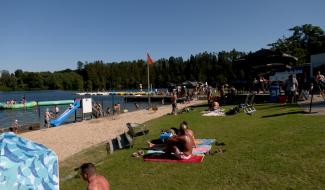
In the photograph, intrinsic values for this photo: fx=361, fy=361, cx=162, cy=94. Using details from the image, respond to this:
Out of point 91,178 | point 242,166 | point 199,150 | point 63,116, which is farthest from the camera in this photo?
point 63,116

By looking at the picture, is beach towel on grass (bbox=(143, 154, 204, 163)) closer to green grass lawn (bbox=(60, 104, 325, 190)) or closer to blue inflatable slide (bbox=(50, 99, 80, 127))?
green grass lawn (bbox=(60, 104, 325, 190))

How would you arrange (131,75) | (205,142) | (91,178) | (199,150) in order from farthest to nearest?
1. (131,75)
2. (205,142)
3. (199,150)
4. (91,178)

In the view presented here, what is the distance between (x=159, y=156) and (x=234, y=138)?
2.67m

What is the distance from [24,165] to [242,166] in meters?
4.61

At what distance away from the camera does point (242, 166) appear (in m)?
7.69

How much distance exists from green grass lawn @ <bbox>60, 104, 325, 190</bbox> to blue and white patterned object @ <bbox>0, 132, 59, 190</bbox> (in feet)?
7.80

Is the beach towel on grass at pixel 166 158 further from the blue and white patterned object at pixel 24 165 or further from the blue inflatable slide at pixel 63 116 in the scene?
the blue inflatable slide at pixel 63 116

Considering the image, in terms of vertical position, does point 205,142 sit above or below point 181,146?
below

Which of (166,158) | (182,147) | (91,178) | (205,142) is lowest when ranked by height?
(166,158)

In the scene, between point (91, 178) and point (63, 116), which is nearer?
point (91, 178)

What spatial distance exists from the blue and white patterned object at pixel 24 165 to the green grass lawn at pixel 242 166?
7.80 ft

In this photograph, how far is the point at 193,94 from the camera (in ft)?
139

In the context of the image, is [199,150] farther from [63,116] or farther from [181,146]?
[63,116]

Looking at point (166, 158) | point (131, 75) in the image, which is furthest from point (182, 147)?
point (131, 75)
